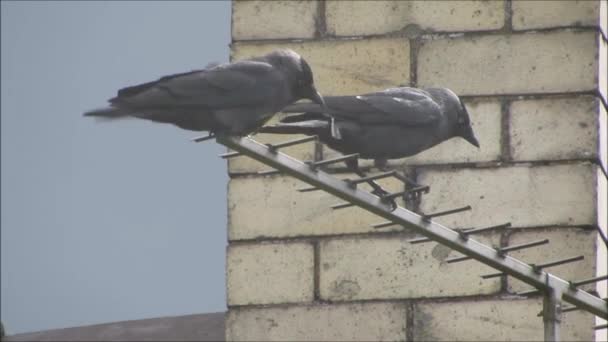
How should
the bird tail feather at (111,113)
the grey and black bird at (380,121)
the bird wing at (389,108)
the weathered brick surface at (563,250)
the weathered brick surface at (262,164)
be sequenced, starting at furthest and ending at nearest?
the weathered brick surface at (262,164) < the weathered brick surface at (563,250) < the bird wing at (389,108) < the grey and black bird at (380,121) < the bird tail feather at (111,113)

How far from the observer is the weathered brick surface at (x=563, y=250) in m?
6.63

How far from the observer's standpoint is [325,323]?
22.1ft

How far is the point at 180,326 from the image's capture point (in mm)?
7379

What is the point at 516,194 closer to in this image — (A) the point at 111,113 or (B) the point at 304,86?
(B) the point at 304,86

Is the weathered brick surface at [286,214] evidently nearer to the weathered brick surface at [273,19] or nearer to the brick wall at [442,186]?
the brick wall at [442,186]

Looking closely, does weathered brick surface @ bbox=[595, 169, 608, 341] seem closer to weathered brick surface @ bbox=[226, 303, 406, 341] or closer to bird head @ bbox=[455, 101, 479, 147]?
weathered brick surface @ bbox=[226, 303, 406, 341]

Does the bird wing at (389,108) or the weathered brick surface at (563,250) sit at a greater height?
the bird wing at (389,108)

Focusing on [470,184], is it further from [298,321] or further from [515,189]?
[298,321]

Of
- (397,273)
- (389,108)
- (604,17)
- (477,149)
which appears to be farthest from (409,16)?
(389,108)

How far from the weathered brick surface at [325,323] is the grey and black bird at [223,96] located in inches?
73.8

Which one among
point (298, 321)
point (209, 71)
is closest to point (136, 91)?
point (209, 71)

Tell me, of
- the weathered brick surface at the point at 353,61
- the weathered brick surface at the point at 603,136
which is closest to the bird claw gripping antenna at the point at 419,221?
the weathered brick surface at the point at 603,136

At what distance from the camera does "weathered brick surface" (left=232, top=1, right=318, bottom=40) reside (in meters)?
6.88

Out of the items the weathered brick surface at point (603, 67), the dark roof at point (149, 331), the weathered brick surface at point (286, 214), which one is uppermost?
the weathered brick surface at point (603, 67)
